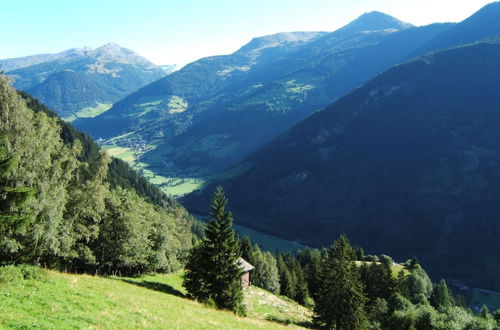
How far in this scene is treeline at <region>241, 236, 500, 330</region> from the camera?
52625 millimetres

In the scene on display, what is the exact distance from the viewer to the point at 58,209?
39.2 meters

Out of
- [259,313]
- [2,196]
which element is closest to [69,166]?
[2,196]

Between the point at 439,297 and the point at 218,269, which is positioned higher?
the point at 218,269

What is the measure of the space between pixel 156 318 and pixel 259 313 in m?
34.4

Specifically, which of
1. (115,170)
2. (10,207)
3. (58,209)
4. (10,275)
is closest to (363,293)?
(58,209)

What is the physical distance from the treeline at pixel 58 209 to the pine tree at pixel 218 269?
11.9 meters

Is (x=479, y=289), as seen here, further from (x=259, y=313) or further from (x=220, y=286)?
(x=220, y=286)

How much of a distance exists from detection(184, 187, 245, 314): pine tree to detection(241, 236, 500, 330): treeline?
649 inches

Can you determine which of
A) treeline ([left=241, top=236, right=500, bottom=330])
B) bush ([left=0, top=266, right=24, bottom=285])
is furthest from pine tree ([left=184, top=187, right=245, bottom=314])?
bush ([left=0, top=266, right=24, bottom=285])

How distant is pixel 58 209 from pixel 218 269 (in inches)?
771

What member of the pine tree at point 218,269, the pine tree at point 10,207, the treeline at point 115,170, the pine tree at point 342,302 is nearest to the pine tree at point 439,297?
the pine tree at point 342,302

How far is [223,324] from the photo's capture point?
30.0 meters

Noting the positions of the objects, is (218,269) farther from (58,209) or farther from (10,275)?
(10,275)

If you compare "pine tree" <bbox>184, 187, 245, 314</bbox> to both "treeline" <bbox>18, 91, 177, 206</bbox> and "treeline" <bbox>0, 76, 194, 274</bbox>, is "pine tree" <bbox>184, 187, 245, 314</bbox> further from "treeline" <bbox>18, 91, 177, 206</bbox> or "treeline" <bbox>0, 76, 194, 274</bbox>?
"treeline" <bbox>18, 91, 177, 206</bbox>
